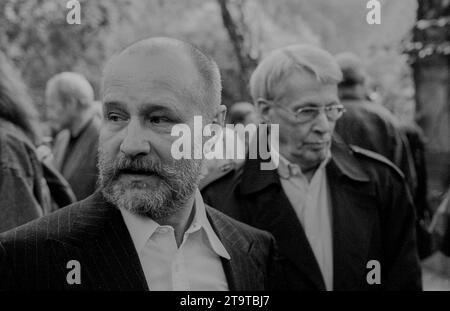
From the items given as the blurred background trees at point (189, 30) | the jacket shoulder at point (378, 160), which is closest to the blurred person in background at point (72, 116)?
the blurred background trees at point (189, 30)

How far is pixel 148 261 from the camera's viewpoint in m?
1.25

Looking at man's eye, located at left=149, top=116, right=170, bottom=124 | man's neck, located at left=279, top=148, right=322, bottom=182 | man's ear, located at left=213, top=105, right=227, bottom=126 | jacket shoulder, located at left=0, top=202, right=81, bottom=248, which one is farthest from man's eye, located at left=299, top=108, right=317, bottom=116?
jacket shoulder, located at left=0, top=202, right=81, bottom=248

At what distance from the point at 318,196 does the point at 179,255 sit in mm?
677

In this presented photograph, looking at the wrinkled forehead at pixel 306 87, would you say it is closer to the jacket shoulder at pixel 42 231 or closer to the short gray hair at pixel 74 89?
the jacket shoulder at pixel 42 231

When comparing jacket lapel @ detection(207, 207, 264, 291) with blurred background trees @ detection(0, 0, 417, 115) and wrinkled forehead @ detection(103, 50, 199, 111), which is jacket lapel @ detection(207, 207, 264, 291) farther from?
blurred background trees @ detection(0, 0, 417, 115)

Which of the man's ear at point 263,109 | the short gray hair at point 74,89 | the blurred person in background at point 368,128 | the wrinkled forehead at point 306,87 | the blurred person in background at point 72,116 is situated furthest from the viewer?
the short gray hair at point 74,89

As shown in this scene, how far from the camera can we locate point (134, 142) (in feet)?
3.88

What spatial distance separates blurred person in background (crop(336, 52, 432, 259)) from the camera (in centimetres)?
277

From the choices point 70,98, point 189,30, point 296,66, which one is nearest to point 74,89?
point 70,98

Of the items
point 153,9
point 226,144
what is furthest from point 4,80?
point 153,9

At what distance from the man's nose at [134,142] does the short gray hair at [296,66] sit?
2.64ft

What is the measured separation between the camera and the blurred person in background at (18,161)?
1.79 metres

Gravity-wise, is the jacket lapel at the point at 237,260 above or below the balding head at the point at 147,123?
below

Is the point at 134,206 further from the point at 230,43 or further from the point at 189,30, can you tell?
the point at 189,30
